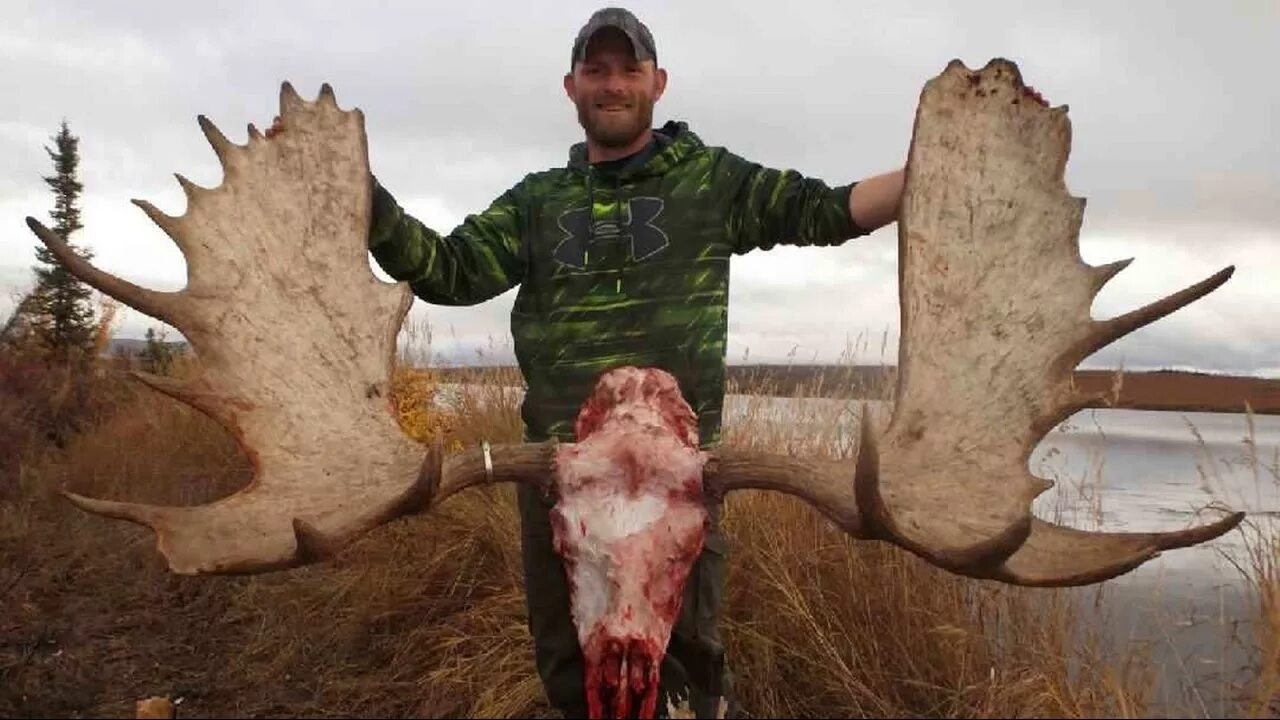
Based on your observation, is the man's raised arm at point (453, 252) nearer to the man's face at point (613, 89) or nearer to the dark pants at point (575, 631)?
the man's face at point (613, 89)

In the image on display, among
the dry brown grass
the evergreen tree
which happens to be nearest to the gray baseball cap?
the dry brown grass

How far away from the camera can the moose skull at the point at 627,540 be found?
2164 millimetres

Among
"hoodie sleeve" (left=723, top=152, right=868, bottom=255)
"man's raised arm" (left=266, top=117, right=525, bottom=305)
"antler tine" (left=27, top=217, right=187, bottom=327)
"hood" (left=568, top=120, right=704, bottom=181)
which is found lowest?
"antler tine" (left=27, top=217, right=187, bottom=327)

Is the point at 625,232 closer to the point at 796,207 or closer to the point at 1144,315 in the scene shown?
the point at 796,207

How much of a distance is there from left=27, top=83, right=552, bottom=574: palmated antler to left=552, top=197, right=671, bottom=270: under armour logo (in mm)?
526

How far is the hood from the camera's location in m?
3.07

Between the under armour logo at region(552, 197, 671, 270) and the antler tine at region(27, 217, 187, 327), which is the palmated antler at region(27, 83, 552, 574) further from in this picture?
the under armour logo at region(552, 197, 671, 270)

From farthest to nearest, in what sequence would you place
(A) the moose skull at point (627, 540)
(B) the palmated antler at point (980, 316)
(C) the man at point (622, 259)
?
(C) the man at point (622, 259)
(B) the palmated antler at point (980, 316)
(A) the moose skull at point (627, 540)

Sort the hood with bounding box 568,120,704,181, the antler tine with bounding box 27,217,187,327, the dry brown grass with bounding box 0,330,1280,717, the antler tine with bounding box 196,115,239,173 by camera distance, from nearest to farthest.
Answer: the antler tine with bounding box 27,217,187,327, the antler tine with bounding box 196,115,239,173, the hood with bounding box 568,120,704,181, the dry brown grass with bounding box 0,330,1280,717

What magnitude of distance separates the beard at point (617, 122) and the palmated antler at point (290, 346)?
710 millimetres

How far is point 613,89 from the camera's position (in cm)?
312

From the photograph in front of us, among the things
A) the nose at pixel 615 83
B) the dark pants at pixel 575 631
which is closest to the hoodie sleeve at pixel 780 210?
the nose at pixel 615 83

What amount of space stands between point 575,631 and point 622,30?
69.2 inches

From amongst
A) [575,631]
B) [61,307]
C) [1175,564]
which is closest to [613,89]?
[575,631]
